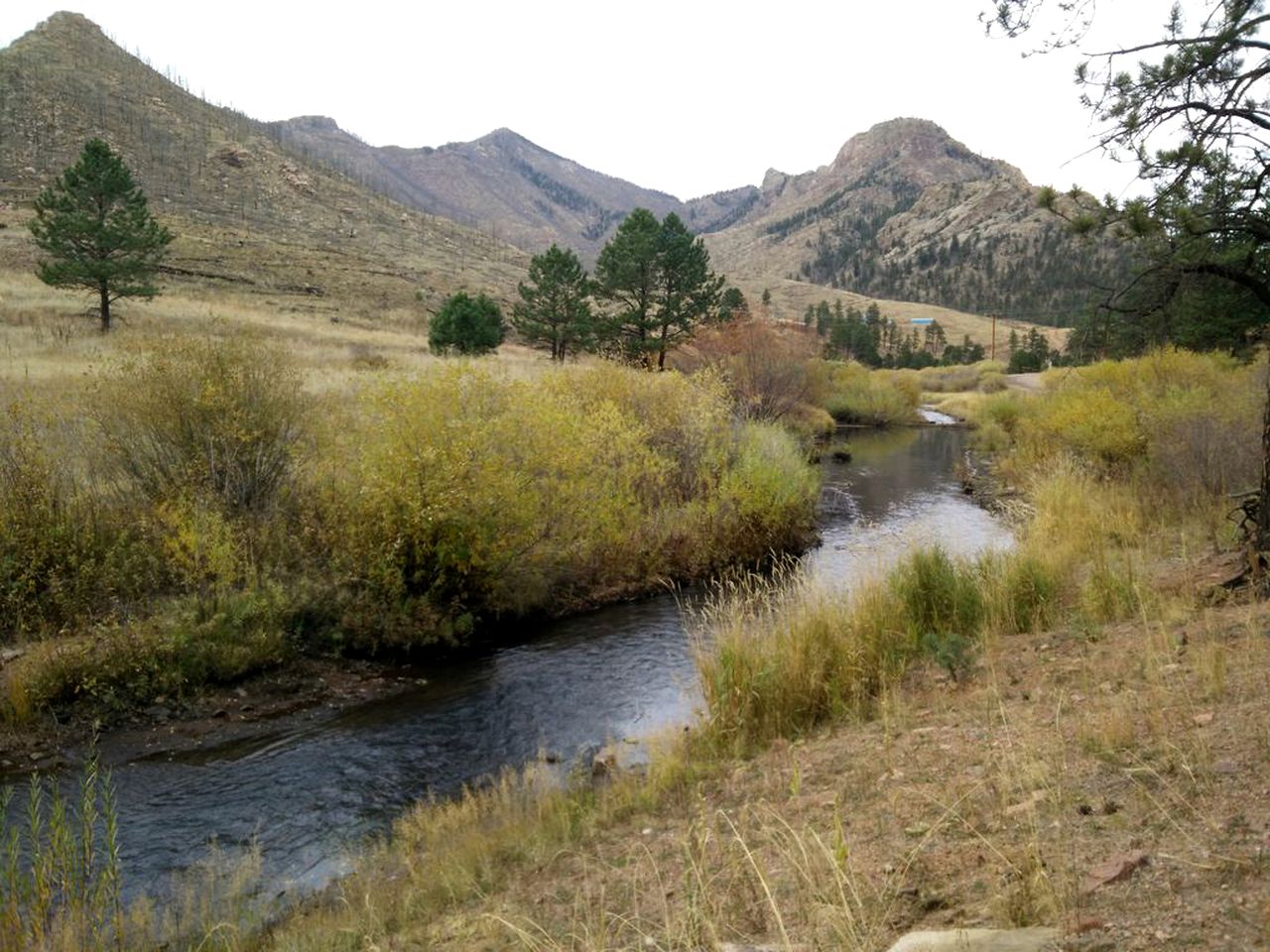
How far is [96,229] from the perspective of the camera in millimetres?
34406

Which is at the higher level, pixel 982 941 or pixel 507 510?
pixel 982 941

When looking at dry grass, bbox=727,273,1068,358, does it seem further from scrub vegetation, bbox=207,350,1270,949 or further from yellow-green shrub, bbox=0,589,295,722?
scrub vegetation, bbox=207,350,1270,949

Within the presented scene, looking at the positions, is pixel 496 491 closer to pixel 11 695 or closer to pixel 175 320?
pixel 11 695

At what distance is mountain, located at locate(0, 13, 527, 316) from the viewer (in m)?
66.1

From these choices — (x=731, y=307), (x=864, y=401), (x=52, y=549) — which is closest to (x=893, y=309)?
(x=864, y=401)

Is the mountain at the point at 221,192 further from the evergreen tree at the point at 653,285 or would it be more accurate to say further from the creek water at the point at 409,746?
the creek water at the point at 409,746

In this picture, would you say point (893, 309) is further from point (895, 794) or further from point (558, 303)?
point (895, 794)

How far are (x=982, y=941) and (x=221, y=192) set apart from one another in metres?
102

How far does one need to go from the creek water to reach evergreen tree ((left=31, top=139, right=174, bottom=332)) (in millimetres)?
32812

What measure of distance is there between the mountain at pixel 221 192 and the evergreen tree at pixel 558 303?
2250cm

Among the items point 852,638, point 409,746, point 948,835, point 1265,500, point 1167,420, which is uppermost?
point 1167,420

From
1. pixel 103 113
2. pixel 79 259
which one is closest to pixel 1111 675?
pixel 79 259

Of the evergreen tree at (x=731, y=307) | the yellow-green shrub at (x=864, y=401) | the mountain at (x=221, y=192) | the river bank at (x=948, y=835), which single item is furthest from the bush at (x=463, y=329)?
the river bank at (x=948, y=835)

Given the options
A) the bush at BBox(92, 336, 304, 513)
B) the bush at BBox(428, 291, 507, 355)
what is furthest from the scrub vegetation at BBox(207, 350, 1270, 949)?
the bush at BBox(428, 291, 507, 355)
